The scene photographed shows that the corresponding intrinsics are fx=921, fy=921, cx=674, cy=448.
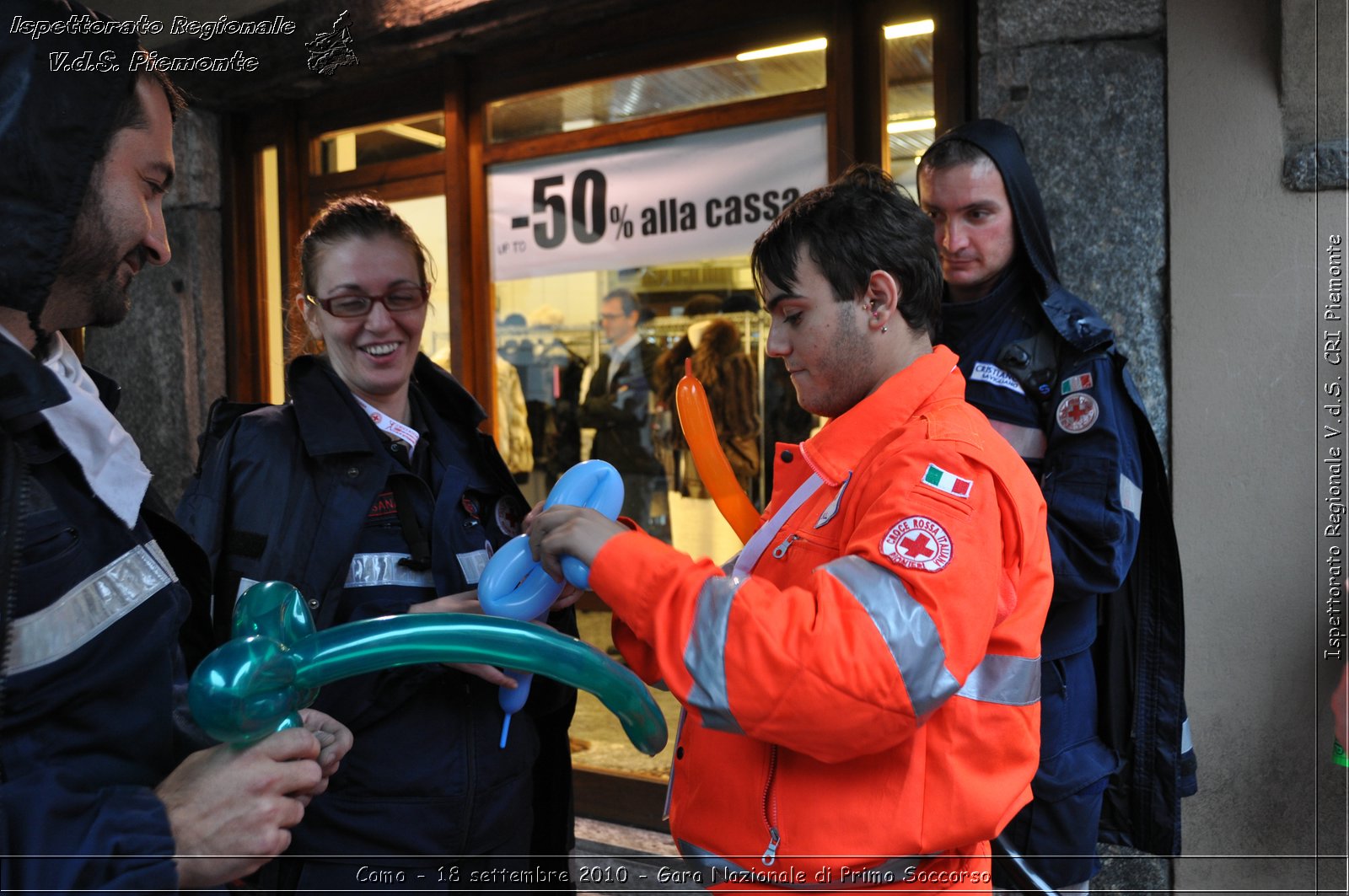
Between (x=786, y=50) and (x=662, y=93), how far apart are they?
0.64 m

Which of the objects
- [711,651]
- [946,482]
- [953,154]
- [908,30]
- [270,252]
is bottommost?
[711,651]

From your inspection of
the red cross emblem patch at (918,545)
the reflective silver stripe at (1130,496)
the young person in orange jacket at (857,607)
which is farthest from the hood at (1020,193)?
the red cross emblem patch at (918,545)

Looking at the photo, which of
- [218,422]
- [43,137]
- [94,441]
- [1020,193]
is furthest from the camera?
[1020,193]

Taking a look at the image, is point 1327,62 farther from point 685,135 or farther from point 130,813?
point 130,813

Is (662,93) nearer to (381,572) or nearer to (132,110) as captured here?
(381,572)

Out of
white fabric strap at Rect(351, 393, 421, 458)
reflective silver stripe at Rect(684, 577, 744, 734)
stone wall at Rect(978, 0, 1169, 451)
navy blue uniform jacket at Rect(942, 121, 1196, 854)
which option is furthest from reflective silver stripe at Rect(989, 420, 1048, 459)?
white fabric strap at Rect(351, 393, 421, 458)

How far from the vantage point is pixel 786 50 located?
3.74 metres

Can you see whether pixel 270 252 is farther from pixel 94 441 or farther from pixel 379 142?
pixel 94 441

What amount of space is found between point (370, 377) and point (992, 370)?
1504 mm

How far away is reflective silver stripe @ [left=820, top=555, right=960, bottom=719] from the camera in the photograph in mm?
1200

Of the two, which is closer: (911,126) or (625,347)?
(911,126)

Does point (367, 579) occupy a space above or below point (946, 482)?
below

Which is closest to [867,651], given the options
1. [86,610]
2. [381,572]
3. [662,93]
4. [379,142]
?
[86,610]

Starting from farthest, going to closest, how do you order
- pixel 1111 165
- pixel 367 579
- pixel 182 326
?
pixel 182 326, pixel 1111 165, pixel 367 579
